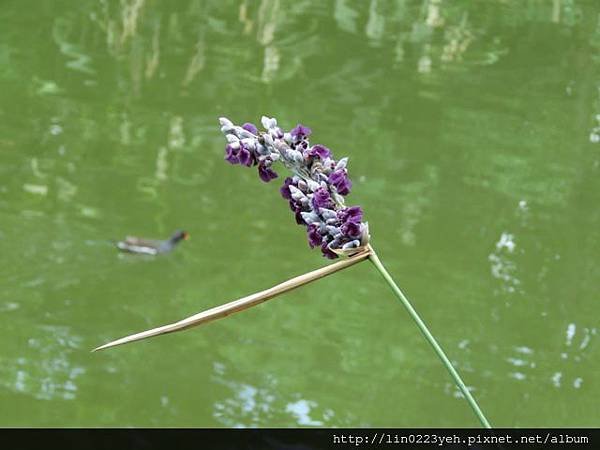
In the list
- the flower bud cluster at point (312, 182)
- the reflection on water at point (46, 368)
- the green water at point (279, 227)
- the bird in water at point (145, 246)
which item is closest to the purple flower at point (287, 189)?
the flower bud cluster at point (312, 182)

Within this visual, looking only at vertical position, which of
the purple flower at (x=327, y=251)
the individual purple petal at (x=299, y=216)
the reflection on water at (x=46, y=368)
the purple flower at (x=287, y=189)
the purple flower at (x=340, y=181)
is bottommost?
the reflection on water at (x=46, y=368)

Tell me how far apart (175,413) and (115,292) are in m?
0.90

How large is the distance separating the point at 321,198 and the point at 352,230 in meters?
0.05

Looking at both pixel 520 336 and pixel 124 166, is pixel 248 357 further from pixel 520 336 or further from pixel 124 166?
pixel 124 166

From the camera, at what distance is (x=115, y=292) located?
16.5ft

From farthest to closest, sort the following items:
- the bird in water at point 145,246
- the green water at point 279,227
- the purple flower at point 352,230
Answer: the bird in water at point 145,246, the green water at point 279,227, the purple flower at point 352,230

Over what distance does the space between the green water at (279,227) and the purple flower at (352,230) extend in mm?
3267

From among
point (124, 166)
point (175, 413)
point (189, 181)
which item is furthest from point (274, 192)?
point (175, 413)

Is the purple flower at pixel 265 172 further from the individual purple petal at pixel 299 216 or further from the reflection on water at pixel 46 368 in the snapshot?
the reflection on water at pixel 46 368

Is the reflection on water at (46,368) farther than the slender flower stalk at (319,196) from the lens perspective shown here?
Yes

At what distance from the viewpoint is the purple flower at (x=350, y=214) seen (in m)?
1.09

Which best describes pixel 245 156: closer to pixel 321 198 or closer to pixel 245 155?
pixel 245 155

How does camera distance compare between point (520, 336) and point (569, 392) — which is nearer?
point (569, 392)

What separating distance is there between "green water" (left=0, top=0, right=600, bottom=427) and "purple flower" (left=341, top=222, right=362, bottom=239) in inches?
129
